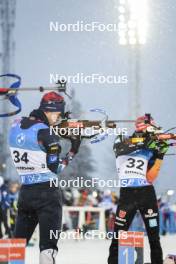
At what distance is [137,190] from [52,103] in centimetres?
196

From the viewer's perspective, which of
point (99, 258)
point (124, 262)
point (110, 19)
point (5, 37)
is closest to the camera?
point (124, 262)

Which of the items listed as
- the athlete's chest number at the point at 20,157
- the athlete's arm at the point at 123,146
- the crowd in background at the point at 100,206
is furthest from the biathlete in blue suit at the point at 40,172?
the crowd in background at the point at 100,206

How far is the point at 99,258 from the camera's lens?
12.3 m

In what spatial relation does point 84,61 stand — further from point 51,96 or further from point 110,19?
point 51,96

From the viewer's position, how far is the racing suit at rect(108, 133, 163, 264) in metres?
9.41

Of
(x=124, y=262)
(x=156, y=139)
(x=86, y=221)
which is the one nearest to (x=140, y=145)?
(x=156, y=139)

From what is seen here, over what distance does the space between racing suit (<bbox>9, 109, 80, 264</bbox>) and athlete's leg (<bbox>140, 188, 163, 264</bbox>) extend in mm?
1805

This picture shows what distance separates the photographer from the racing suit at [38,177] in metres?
7.69

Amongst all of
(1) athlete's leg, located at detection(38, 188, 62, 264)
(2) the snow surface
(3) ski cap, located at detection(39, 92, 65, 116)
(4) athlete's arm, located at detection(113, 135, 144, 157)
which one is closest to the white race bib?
(1) athlete's leg, located at detection(38, 188, 62, 264)

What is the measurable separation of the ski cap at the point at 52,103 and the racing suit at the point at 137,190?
4.91ft

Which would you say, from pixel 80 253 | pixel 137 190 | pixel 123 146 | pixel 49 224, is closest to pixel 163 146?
pixel 123 146

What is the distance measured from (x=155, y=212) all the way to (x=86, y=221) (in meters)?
11.3

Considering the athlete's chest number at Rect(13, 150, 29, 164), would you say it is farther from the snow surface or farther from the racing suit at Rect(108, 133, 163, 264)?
the snow surface

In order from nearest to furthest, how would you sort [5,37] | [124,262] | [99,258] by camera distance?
[124,262] → [99,258] → [5,37]
